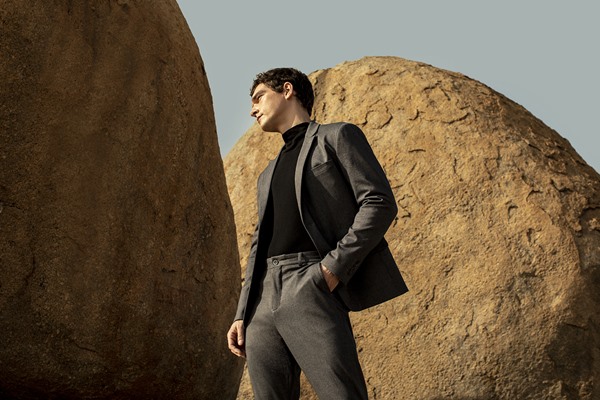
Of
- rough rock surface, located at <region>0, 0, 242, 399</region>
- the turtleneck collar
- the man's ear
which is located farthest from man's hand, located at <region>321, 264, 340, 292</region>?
rough rock surface, located at <region>0, 0, 242, 399</region>

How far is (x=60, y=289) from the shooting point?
10.3 ft

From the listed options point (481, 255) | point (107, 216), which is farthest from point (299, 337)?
point (481, 255)

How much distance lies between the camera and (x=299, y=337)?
2488mm

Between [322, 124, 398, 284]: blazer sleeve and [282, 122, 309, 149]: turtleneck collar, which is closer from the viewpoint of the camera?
[322, 124, 398, 284]: blazer sleeve

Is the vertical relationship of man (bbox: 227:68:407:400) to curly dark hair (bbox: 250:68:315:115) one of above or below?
below

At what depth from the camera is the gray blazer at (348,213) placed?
2.47 metres

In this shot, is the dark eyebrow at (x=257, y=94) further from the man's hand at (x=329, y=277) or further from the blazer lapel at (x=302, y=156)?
the man's hand at (x=329, y=277)

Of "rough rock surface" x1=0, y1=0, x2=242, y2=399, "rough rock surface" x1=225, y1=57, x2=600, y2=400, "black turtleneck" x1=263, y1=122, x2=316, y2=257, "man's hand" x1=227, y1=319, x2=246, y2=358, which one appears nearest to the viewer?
"black turtleneck" x1=263, y1=122, x2=316, y2=257

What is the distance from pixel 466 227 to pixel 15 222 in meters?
2.39

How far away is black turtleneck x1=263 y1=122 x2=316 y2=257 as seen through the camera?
2.59 m

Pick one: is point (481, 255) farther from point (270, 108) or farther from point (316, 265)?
point (316, 265)

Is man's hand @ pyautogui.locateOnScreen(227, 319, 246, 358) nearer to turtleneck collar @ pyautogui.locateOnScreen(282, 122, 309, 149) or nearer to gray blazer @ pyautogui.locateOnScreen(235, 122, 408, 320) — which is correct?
gray blazer @ pyautogui.locateOnScreen(235, 122, 408, 320)

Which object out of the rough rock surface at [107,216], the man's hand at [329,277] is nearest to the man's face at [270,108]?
the man's hand at [329,277]

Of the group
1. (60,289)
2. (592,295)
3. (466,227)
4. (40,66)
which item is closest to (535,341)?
(592,295)
